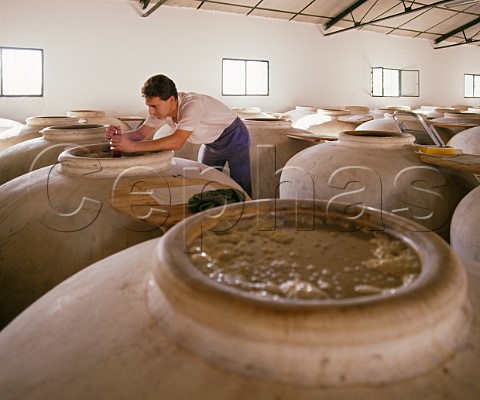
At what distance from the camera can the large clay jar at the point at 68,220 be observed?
2.24m

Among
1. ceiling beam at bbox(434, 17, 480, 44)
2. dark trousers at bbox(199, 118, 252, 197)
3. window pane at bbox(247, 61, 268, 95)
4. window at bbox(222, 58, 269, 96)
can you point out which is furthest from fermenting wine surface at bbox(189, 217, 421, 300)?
ceiling beam at bbox(434, 17, 480, 44)

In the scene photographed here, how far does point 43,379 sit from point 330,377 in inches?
25.8

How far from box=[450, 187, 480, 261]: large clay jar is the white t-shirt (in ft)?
7.09

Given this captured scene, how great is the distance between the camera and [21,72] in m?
11.1

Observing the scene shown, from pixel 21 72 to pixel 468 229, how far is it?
1139cm

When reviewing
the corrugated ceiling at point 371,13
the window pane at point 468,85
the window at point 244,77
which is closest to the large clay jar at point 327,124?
the corrugated ceiling at point 371,13

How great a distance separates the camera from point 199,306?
1.03 meters

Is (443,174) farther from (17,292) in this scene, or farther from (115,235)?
(17,292)

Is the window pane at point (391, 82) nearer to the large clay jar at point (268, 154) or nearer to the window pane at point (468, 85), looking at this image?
the window pane at point (468, 85)

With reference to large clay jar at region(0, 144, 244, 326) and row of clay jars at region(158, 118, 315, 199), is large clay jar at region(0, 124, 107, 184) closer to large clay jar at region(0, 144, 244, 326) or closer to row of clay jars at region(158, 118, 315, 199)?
large clay jar at region(0, 144, 244, 326)

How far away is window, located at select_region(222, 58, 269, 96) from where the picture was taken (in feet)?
45.9

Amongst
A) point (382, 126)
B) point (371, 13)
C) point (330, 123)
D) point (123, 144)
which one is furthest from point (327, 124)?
point (371, 13)

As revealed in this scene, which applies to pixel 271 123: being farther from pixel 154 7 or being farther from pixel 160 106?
pixel 154 7

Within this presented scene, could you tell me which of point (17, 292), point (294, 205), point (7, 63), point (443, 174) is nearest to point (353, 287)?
point (294, 205)
